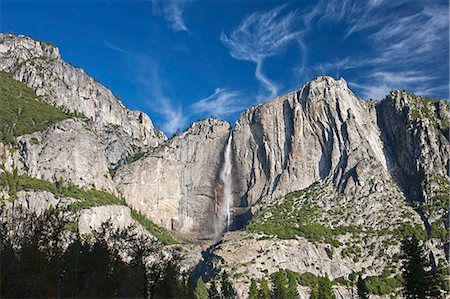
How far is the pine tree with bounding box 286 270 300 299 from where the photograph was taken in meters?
136

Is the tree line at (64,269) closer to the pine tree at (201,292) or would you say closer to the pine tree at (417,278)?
the pine tree at (417,278)

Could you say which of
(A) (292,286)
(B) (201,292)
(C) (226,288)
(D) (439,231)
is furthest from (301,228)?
(B) (201,292)

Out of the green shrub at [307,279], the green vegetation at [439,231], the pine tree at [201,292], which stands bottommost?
the pine tree at [201,292]

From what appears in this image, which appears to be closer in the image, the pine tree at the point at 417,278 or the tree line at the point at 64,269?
the tree line at the point at 64,269

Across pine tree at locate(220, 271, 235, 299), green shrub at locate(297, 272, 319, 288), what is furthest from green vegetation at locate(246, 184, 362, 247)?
pine tree at locate(220, 271, 235, 299)

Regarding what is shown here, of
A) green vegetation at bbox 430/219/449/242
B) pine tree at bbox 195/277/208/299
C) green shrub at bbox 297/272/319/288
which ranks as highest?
green vegetation at bbox 430/219/449/242

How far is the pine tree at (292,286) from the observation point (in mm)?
136375

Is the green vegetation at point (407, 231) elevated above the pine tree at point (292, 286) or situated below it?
above

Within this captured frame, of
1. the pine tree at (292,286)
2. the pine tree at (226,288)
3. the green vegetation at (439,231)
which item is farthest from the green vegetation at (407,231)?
the pine tree at (226,288)

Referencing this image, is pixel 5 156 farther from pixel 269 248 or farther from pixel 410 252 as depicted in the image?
pixel 410 252

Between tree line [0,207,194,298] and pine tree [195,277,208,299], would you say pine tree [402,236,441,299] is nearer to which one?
tree line [0,207,194,298]

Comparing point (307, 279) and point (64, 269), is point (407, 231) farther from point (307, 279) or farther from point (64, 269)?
point (64, 269)

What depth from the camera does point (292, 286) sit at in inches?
5778

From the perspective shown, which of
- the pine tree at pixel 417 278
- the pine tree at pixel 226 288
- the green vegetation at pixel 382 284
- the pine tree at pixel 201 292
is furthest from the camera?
the green vegetation at pixel 382 284
